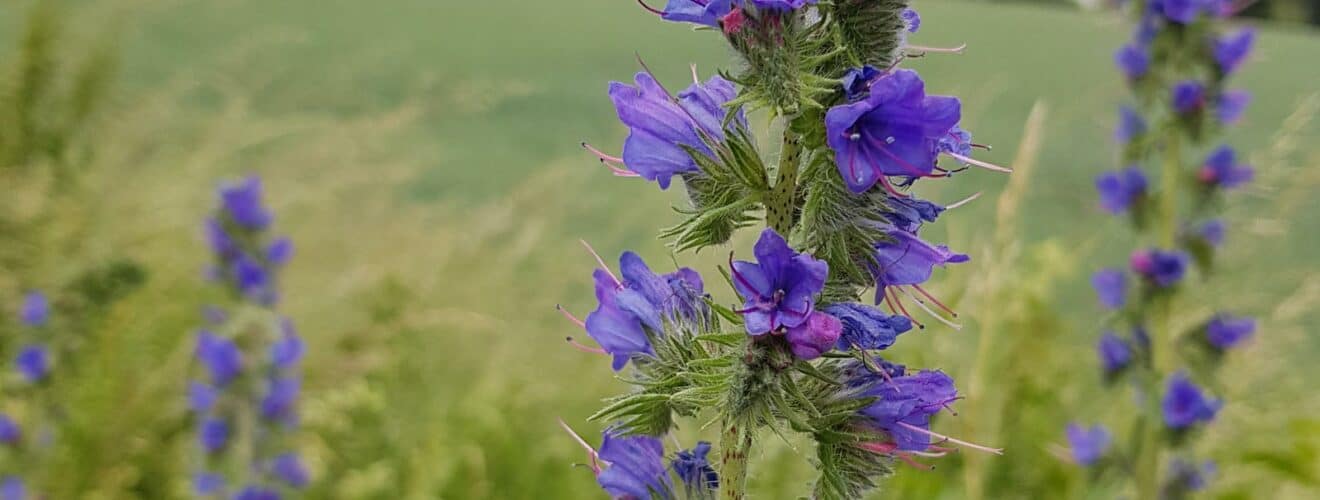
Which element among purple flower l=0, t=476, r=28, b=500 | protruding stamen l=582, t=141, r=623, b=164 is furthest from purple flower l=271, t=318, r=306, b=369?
protruding stamen l=582, t=141, r=623, b=164

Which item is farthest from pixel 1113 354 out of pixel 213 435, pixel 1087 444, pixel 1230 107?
pixel 213 435

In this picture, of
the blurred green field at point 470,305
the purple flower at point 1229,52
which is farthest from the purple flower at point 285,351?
the purple flower at point 1229,52

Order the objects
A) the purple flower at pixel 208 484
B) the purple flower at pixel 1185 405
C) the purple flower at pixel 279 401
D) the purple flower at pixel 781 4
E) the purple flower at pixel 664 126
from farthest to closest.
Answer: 1. the purple flower at pixel 279 401
2. the purple flower at pixel 208 484
3. the purple flower at pixel 1185 405
4. the purple flower at pixel 664 126
5. the purple flower at pixel 781 4

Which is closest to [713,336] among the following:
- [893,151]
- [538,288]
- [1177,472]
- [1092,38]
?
[893,151]

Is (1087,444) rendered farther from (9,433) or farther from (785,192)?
(9,433)

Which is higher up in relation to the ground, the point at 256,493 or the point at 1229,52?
the point at 1229,52

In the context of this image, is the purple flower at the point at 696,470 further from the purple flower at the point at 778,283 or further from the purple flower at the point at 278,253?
the purple flower at the point at 278,253
